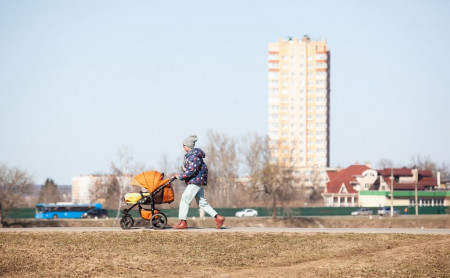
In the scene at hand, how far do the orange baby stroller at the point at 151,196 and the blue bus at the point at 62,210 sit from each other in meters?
80.3

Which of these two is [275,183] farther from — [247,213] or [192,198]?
[192,198]

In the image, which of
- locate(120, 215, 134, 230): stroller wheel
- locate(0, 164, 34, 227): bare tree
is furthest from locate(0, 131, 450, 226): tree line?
locate(120, 215, 134, 230): stroller wheel

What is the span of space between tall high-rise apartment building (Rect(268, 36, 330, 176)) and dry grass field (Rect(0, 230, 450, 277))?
170 meters

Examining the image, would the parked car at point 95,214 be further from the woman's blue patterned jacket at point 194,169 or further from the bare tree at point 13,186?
the woman's blue patterned jacket at point 194,169

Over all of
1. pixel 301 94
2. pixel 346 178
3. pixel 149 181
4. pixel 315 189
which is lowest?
pixel 149 181

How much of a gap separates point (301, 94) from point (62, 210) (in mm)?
99102

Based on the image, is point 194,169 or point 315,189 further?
point 315,189

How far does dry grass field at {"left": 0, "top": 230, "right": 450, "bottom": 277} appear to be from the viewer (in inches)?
481

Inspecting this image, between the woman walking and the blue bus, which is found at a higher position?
the woman walking

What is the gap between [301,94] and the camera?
186 meters

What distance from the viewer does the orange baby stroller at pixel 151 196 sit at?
682 inches

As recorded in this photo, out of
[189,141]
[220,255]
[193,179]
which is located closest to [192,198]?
[193,179]

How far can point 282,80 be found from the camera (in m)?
186

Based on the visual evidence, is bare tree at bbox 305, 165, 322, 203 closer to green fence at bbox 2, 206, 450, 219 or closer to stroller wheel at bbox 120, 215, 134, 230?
green fence at bbox 2, 206, 450, 219
